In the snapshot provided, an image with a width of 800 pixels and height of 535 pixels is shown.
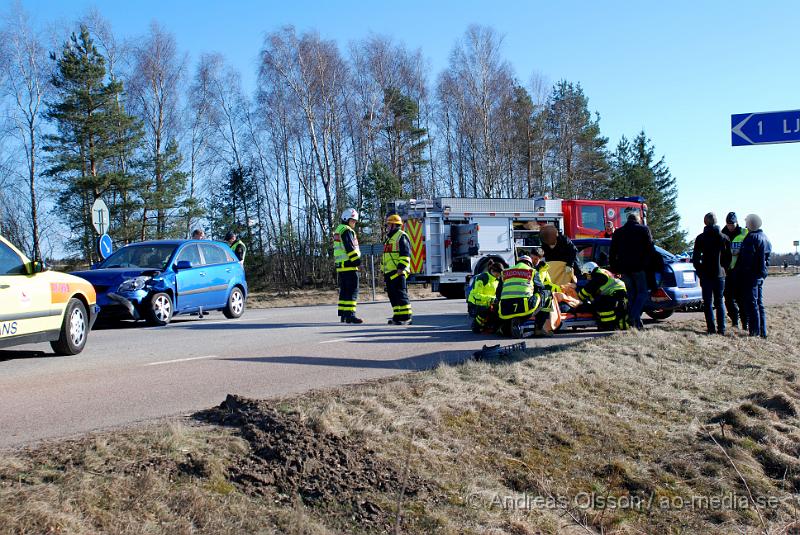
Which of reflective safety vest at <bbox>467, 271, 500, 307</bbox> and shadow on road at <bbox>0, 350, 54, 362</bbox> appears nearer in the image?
shadow on road at <bbox>0, 350, 54, 362</bbox>

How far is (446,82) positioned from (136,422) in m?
Result: 40.8

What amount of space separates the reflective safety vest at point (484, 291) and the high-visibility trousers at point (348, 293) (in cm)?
217

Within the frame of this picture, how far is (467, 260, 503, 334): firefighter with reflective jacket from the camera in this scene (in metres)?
10.8

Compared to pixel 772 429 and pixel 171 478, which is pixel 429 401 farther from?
pixel 772 429

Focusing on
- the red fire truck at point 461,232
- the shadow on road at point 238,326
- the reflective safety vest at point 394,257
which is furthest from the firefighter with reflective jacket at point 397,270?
the red fire truck at point 461,232

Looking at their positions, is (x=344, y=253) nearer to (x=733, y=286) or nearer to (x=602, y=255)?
(x=602, y=255)

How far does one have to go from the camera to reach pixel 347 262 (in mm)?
12180

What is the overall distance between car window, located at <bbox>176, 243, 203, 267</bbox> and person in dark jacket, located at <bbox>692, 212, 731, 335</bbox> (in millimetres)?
8630

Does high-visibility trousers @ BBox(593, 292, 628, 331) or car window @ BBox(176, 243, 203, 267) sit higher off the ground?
car window @ BBox(176, 243, 203, 267)

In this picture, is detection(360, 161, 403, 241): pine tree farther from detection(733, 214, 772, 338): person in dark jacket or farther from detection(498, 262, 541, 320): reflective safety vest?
detection(733, 214, 772, 338): person in dark jacket

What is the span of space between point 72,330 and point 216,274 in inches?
208

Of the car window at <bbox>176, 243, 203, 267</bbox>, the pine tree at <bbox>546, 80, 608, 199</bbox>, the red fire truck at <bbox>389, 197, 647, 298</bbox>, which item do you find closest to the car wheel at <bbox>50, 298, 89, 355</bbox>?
the car window at <bbox>176, 243, 203, 267</bbox>

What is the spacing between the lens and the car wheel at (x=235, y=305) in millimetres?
14078

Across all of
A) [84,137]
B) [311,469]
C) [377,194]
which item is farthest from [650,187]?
[311,469]
